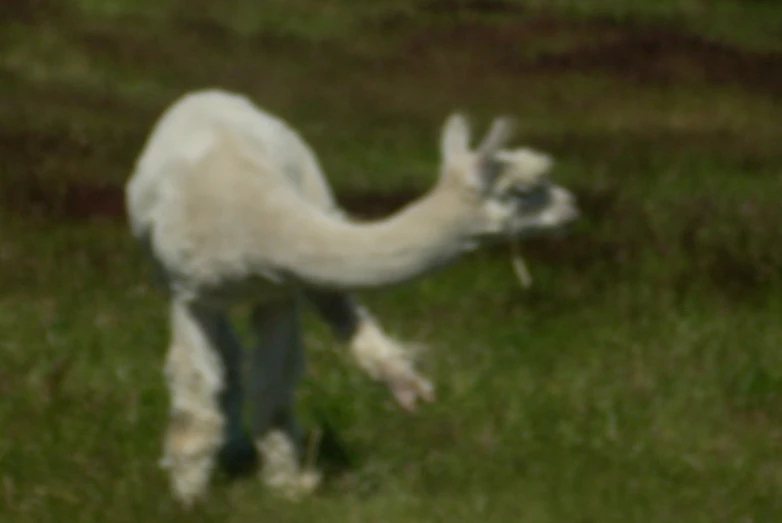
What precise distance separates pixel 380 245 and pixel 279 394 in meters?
1.60

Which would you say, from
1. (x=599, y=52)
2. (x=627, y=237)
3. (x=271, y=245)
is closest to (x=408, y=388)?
(x=271, y=245)

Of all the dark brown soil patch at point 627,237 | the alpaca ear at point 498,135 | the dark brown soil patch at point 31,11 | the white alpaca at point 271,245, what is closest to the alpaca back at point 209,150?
the white alpaca at point 271,245

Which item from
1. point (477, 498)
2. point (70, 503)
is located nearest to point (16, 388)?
point (70, 503)

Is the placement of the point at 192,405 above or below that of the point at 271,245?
below

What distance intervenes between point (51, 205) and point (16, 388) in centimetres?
552

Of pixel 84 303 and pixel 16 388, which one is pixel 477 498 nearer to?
pixel 16 388

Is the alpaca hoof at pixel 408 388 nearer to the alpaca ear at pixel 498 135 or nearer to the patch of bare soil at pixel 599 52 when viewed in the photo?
the alpaca ear at pixel 498 135

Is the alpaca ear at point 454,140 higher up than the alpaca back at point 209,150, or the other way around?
the alpaca ear at point 454,140

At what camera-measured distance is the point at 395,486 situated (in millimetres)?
7230

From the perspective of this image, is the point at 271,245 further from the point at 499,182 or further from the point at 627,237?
the point at 627,237

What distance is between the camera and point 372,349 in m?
6.34

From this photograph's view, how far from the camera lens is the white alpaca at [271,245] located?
19.2 ft

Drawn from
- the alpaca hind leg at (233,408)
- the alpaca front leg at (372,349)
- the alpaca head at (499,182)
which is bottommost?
the alpaca hind leg at (233,408)

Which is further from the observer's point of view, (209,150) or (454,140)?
(209,150)
